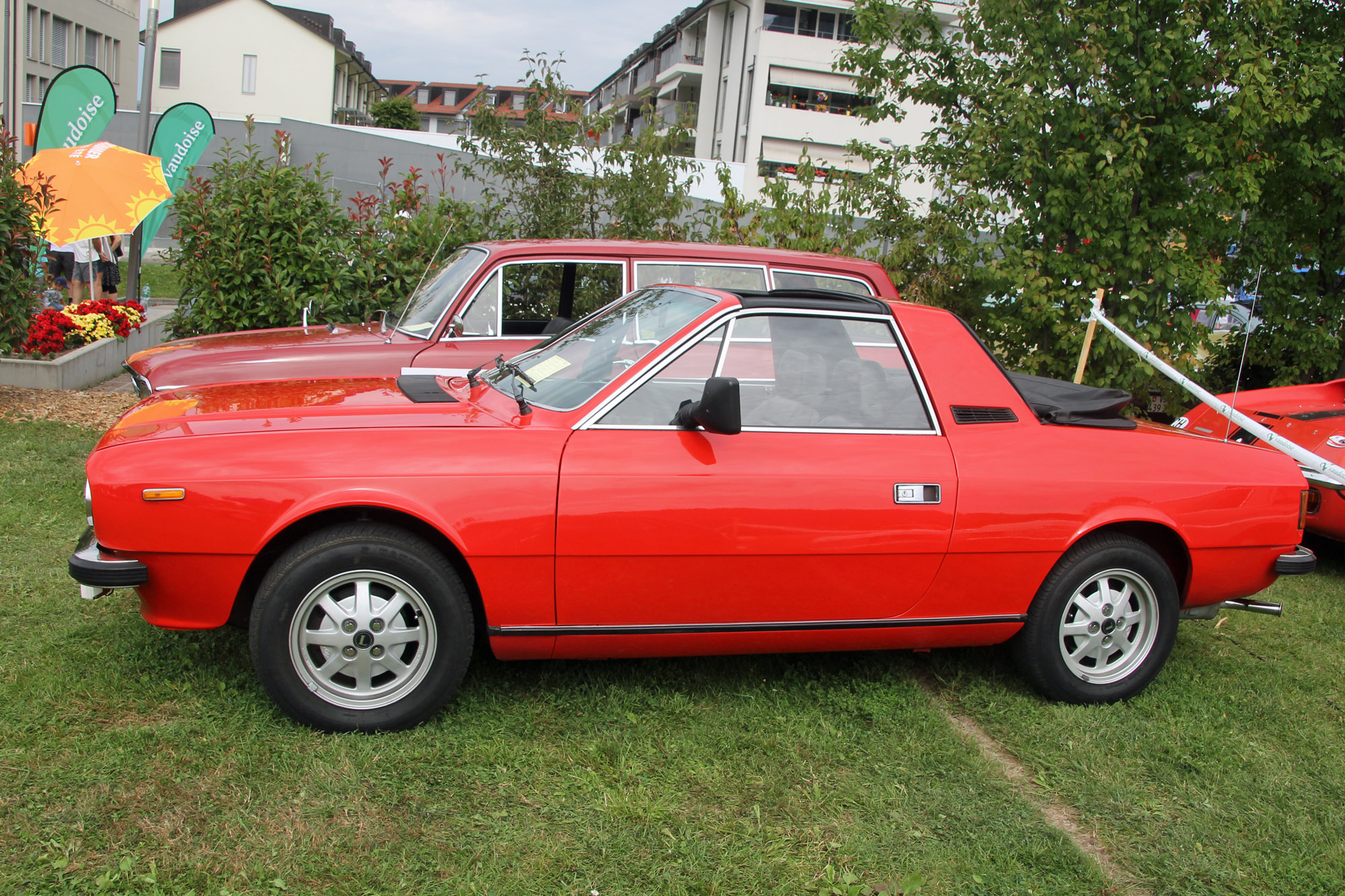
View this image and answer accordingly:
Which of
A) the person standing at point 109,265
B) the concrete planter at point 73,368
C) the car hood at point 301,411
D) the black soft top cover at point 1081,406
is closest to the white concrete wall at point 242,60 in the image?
the person standing at point 109,265

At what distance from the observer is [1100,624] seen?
4.17 metres

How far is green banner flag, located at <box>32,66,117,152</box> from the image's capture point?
12.9m

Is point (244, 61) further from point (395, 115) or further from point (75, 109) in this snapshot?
point (75, 109)

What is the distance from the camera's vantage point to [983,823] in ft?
10.9

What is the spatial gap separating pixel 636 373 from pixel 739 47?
46.8 m

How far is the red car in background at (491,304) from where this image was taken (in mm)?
5891

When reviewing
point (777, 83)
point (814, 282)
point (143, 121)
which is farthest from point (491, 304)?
point (777, 83)

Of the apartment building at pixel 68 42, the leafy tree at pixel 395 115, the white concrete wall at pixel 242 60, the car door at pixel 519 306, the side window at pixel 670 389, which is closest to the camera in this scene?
the side window at pixel 670 389

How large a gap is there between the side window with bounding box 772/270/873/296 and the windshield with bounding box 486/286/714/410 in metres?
1.98

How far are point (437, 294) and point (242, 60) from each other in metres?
53.4

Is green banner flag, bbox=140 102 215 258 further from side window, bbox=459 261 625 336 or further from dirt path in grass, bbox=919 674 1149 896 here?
dirt path in grass, bbox=919 674 1149 896

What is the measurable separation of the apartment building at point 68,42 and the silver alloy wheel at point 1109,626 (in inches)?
1369

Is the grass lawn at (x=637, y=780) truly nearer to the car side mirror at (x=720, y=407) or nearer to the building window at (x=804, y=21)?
the car side mirror at (x=720, y=407)

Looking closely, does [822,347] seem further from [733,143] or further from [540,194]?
[733,143]
